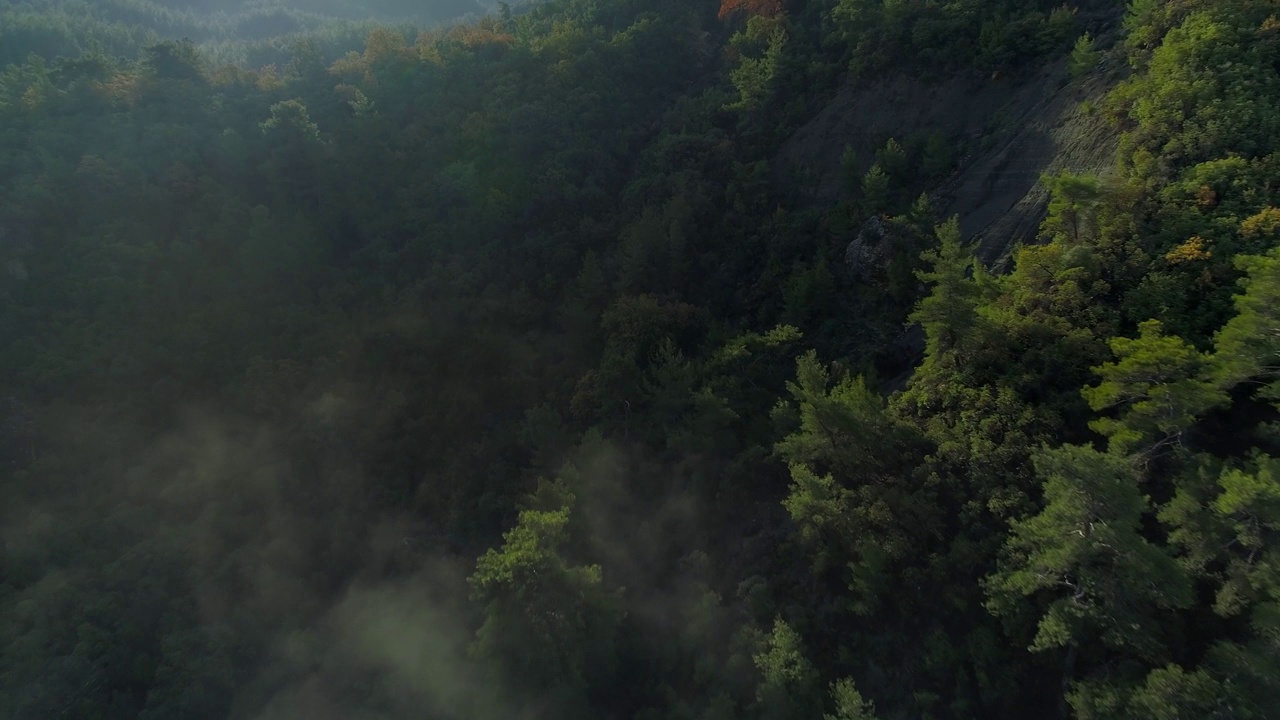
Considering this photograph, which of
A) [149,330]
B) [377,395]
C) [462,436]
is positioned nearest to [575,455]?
[462,436]

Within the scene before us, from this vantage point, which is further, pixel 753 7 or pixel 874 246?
pixel 753 7

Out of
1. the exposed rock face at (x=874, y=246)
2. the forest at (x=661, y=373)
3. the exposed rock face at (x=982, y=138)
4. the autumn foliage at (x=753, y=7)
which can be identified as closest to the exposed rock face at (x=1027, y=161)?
the exposed rock face at (x=982, y=138)

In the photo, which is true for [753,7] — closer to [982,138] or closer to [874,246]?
[982,138]

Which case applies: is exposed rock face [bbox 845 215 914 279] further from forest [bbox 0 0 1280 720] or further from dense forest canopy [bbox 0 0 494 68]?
dense forest canopy [bbox 0 0 494 68]

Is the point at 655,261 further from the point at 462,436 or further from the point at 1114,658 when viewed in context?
the point at 1114,658

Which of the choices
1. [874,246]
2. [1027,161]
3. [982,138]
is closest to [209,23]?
Result: [874,246]

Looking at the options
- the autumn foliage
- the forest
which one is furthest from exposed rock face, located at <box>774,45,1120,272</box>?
the autumn foliage

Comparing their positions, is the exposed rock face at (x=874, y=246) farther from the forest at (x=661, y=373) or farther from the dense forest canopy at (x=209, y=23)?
the dense forest canopy at (x=209, y=23)
